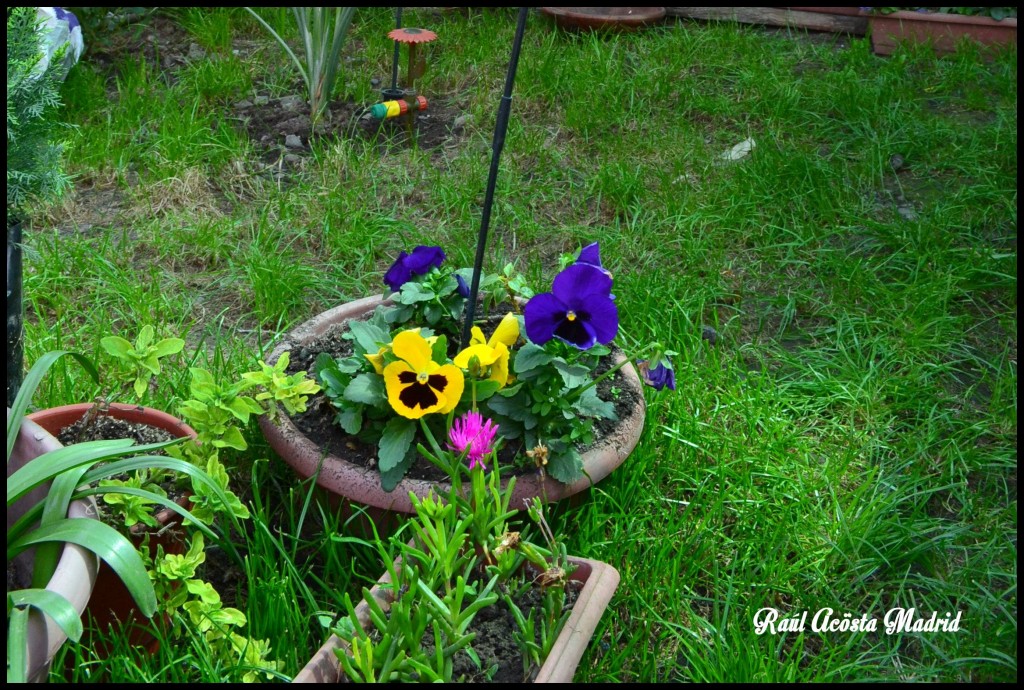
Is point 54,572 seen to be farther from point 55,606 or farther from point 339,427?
point 339,427

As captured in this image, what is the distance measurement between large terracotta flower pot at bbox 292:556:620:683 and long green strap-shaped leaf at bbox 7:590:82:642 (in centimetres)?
29

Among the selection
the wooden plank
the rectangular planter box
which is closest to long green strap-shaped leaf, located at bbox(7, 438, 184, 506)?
the wooden plank

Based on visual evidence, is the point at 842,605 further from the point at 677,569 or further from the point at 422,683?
the point at 422,683

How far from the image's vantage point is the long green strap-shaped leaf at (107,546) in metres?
1.33

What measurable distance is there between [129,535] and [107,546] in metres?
0.30

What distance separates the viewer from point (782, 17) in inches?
176

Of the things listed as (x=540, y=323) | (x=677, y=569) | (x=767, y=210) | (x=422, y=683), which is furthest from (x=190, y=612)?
(x=767, y=210)

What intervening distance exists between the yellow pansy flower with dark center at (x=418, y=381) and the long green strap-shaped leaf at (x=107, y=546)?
525 millimetres

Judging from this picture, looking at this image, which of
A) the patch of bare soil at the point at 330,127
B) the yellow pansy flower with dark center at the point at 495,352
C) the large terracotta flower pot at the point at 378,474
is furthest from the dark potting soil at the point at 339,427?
the patch of bare soil at the point at 330,127

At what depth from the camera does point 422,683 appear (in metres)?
1.33

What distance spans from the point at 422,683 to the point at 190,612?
0.45m

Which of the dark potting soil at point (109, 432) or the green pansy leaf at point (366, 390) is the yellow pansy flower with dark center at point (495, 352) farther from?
the dark potting soil at point (109, 432)

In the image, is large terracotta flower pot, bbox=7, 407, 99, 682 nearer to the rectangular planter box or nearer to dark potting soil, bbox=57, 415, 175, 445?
dark potting soil, bbox=57, 415, 175, 445

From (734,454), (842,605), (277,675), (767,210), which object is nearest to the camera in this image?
(277,675)
